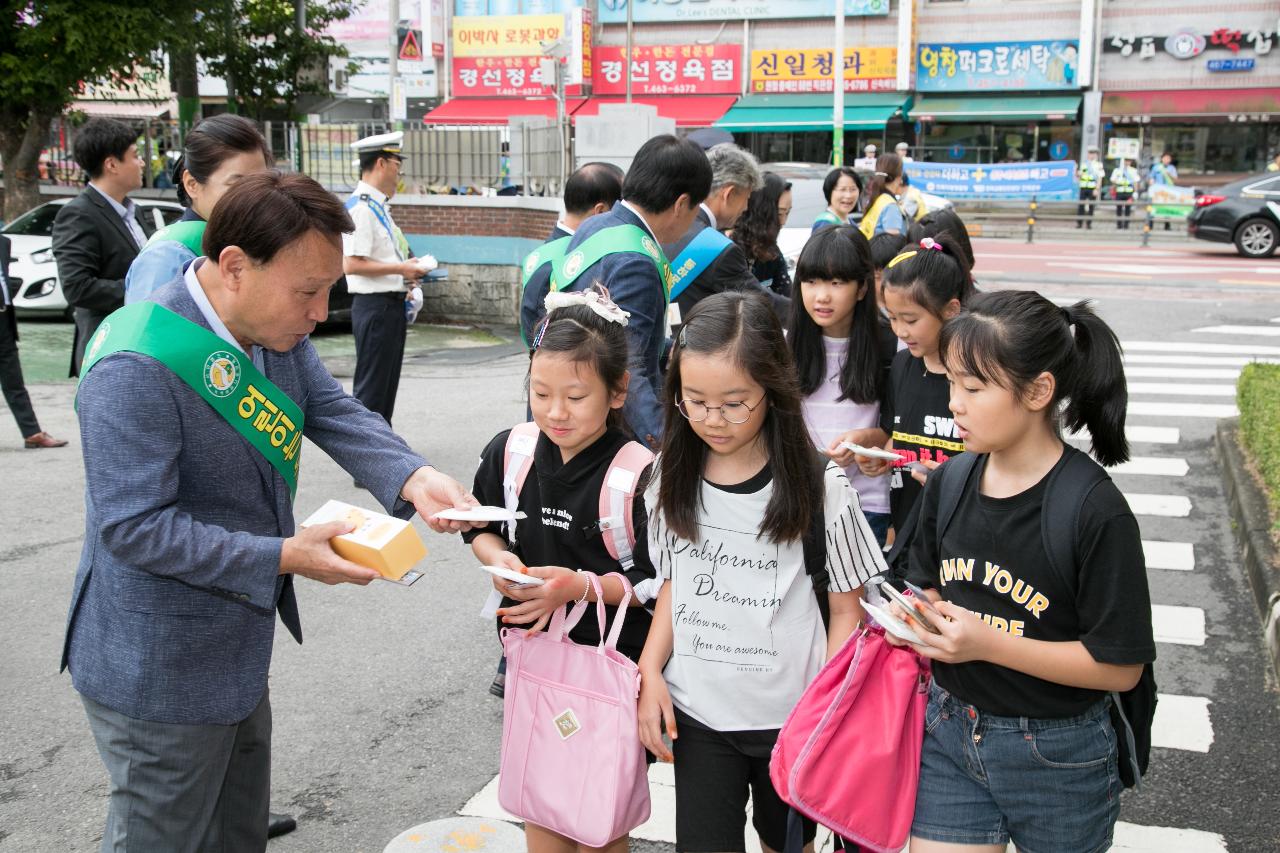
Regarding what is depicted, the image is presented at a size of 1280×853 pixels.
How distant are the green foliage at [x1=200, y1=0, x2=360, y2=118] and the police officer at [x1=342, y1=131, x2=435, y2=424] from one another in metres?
16.0

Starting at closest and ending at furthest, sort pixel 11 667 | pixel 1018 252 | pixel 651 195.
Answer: pixel 651 195 → pixel 11 667 → pixel 1018 252

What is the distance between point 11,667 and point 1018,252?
2076 centimetres

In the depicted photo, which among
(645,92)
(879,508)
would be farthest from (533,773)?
(645,92)

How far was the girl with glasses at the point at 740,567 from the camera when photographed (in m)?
2.65

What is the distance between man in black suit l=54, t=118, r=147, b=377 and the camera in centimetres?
623

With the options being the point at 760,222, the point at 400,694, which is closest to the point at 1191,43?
the point at 760,222

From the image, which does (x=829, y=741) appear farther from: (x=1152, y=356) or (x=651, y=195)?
(x=1152, y=356)

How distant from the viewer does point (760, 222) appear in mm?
6730

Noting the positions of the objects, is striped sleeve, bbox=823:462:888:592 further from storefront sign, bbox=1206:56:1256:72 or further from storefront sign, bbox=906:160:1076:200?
storefront sign, bbox=1206:56:1256:72

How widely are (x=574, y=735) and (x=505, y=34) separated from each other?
34849mm

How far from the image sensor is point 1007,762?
2393mm

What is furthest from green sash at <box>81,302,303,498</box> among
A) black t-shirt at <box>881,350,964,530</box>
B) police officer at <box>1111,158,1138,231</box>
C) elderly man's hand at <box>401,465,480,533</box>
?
police officer at <box>1111,158,1138,231</box>

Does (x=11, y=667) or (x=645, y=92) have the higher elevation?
(x=645, y=92)

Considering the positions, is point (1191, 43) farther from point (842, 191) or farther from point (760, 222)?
point (760, 222)
